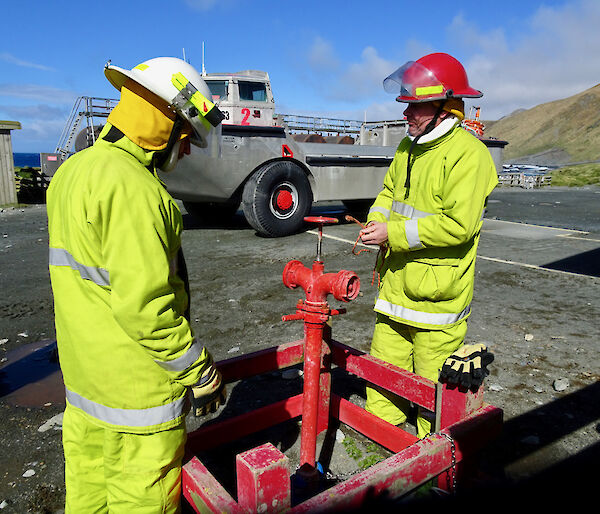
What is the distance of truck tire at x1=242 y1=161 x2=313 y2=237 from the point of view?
7.42 meters

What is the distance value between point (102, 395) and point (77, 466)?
1.12ft

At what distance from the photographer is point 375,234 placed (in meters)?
2.18

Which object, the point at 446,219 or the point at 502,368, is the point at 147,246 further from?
the point at 502,368

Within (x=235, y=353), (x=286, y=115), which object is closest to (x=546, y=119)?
(x=286, y=115)

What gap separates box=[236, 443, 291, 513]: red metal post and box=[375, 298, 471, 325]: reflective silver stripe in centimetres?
122

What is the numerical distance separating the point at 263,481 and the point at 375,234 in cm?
128

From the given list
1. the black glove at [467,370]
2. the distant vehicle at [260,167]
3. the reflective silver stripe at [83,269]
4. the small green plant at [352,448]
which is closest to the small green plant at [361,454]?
the small green plant at [352,448]

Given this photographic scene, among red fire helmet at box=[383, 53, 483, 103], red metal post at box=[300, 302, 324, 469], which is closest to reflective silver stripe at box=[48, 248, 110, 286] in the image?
red metal post at box=[300, 302, 324, 469]

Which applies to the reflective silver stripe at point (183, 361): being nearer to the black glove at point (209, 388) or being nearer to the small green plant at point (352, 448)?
the black glove at point (209, 388)

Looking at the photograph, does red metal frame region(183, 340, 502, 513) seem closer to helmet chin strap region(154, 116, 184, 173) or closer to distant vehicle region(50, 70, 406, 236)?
helmet chin strap region(154, 116, 184, 173)

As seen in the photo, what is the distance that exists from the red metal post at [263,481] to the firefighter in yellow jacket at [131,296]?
1.14ft

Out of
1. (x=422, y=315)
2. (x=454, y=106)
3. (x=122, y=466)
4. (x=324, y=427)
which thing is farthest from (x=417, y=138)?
(x=122, y=466)

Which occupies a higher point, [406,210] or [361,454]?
[406,210]

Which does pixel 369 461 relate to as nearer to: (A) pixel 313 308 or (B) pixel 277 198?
(A) pixel 313 308
